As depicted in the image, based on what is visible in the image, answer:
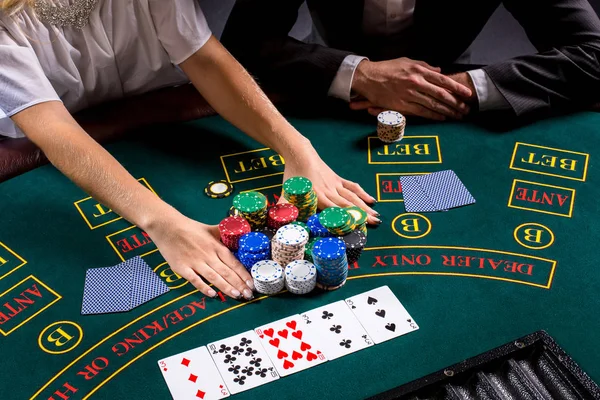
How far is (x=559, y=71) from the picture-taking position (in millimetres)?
2607

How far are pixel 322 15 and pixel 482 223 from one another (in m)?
1.46

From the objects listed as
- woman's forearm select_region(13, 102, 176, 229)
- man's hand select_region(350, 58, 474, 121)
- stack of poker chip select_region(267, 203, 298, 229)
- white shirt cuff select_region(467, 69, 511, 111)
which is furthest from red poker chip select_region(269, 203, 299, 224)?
white shirt cuff select_region(467, 69, 511, 111)

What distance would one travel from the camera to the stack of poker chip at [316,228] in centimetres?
203

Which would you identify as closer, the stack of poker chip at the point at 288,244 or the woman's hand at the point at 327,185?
the stack of poker chip at the point at 288,244

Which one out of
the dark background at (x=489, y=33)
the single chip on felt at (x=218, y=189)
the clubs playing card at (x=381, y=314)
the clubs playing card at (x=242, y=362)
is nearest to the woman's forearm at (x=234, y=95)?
the single chip on felt at (x=218, y=189)

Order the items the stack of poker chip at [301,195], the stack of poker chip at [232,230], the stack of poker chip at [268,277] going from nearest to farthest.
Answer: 1. the stack of poker chip at [268,277]
2. the stack of poker chip at [232,230]
3. the stack of poker chip at [301,195]

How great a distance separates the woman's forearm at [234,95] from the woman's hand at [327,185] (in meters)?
0.11

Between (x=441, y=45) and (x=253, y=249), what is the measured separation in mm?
1610

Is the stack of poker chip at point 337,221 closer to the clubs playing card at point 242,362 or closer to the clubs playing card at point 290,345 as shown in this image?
the clubs playing card at point 290,345

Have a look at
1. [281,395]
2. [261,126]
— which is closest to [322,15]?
[261,126]

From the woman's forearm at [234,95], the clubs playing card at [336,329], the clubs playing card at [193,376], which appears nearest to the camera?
the clubs playing card at [193,376]

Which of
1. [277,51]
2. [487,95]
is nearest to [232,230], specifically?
[277,51]

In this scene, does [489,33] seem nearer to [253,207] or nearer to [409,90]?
[409,90]

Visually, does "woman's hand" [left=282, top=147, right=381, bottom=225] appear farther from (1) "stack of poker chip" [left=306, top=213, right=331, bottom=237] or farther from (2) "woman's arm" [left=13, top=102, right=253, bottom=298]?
(2) "woman's arm" [left=13, top=102, right=253, bottom=298]
